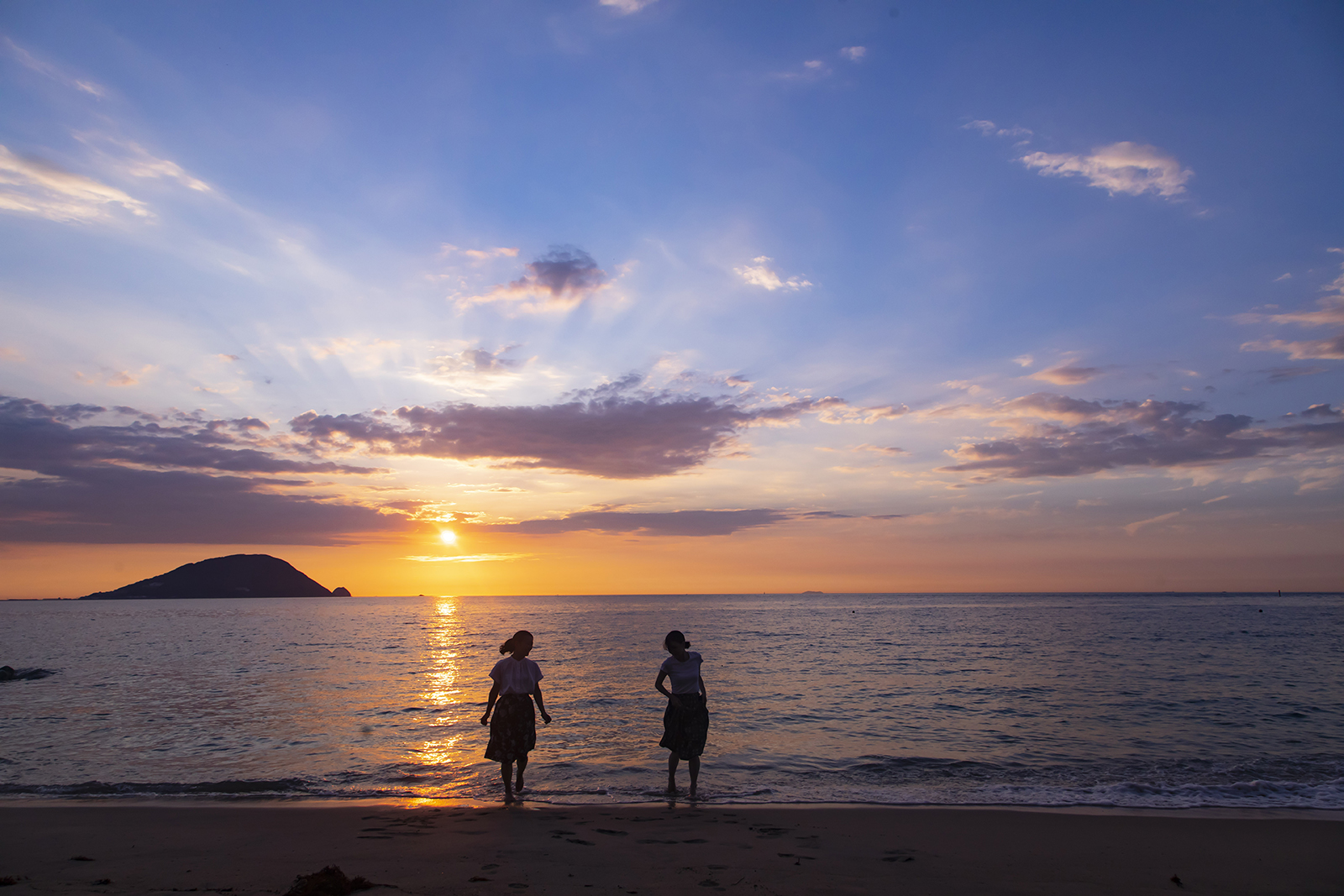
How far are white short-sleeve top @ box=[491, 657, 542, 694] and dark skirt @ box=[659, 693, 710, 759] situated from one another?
Answer: 2034 millimetres

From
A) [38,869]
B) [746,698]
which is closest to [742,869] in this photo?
[38,869]

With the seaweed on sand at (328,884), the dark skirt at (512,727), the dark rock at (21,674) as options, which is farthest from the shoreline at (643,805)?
the dark rock at (21,674)

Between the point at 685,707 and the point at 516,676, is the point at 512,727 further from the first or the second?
the point at 685,707

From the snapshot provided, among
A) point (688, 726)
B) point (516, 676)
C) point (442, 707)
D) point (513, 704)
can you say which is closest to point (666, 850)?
point (688, 726)

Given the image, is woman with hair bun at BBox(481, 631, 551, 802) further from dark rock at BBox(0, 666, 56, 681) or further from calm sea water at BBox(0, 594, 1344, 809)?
dark rock at BBox(0, 666, 56, 681)

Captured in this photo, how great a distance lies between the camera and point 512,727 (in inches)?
372

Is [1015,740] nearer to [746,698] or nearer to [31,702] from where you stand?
[746,698]

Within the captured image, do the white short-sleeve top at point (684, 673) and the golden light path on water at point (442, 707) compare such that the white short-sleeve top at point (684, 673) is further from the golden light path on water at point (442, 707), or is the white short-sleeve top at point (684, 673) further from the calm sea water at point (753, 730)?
the golden light path on water at point (442, 707)

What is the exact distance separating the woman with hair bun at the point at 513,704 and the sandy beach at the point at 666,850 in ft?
2.52

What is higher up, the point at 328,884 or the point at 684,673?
the point at 684,673

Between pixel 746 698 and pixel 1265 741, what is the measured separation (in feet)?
38.8

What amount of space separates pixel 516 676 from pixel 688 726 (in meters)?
2.59

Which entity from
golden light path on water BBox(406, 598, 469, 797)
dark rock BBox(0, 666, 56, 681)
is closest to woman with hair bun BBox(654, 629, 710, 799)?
golden light path on water BBox(406, 598, 469, 797)

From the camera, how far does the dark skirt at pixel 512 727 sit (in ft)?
30.8
